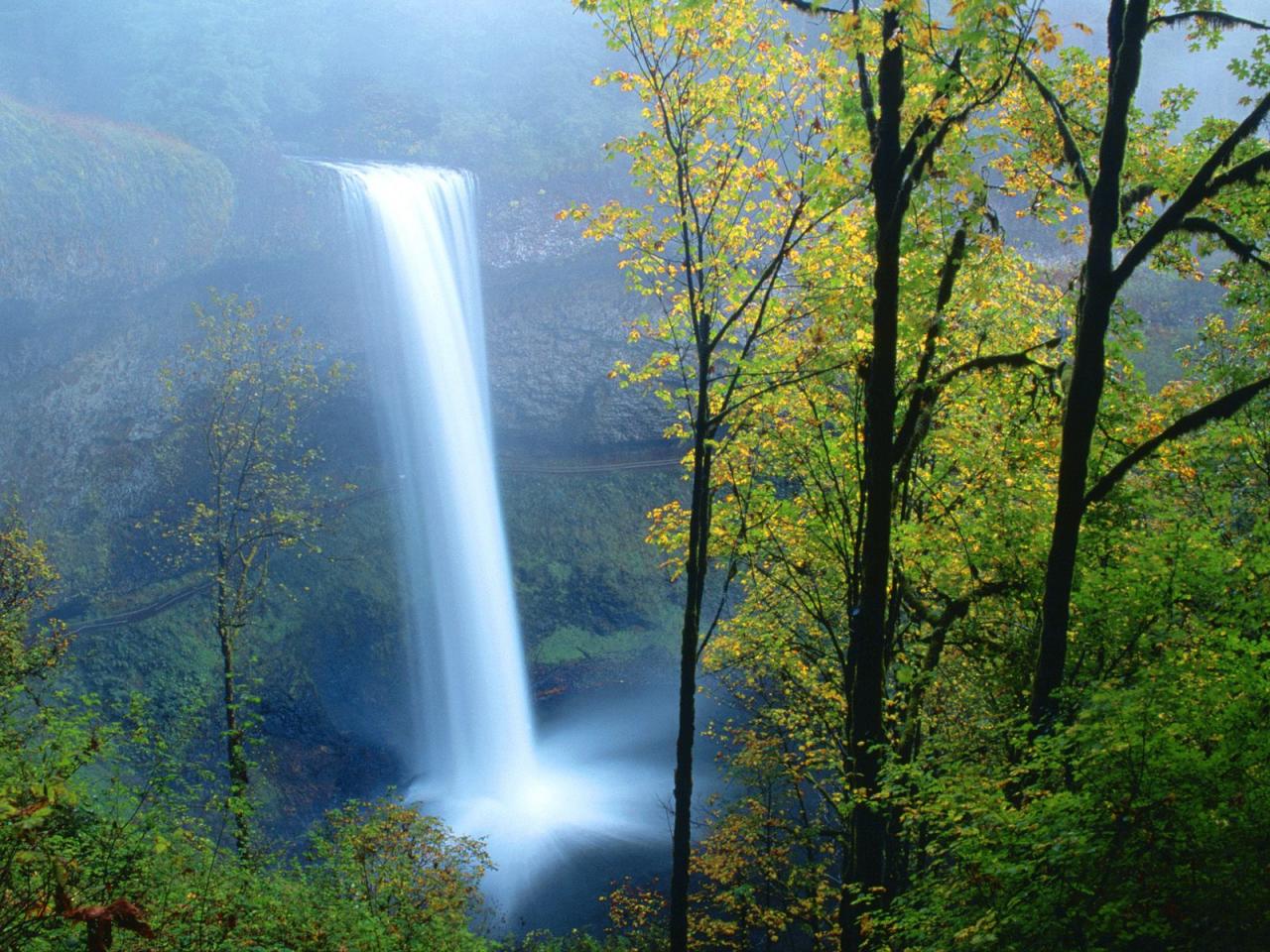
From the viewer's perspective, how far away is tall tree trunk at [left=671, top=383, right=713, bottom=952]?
9.42m

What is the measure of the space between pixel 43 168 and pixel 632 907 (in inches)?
985

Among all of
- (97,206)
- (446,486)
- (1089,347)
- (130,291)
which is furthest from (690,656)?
(97,206)

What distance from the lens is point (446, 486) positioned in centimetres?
2992

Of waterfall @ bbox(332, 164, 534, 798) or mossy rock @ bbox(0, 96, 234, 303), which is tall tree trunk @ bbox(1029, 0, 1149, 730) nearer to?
waterfall @ bbox(332, 164, 534, 798)

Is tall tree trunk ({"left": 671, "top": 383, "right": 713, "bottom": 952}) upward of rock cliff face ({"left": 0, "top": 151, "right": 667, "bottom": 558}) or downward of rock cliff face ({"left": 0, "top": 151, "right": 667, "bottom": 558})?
downward

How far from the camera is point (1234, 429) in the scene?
8.96m

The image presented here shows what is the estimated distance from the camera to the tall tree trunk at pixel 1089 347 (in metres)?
6.24

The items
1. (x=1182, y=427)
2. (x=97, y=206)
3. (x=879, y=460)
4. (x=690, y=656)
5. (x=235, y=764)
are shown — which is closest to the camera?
(x=879, y=460)

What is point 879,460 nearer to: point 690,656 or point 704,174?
point 690,656

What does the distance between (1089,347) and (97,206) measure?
93.4 feet

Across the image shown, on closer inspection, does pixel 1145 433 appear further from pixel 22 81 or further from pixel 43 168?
pixel 22 81

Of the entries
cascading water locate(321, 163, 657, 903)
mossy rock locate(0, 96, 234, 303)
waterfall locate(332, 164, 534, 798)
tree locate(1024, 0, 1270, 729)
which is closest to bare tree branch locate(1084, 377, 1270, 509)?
tree locate(1024, 0, 1270, 729)

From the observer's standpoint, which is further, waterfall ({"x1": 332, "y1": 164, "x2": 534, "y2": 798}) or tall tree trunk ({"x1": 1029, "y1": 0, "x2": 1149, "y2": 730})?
waterfall ({"x1": 332, "y1": 164, "x2": 534, "y2": 798})

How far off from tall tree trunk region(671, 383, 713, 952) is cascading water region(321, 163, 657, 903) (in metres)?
16.0
